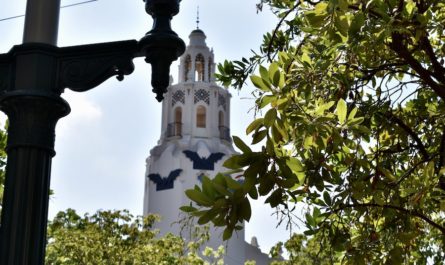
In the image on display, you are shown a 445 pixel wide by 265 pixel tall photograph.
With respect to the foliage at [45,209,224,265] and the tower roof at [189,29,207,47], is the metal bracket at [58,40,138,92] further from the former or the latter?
the tower roof at [189,29,207,47]

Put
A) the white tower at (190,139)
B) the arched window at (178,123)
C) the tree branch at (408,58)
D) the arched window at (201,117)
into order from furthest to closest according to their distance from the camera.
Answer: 1. the arched window at (201,117)
2. the arched window at (178,123)
3. the white tower at (190,139)
4. the tree branch at (408,58)

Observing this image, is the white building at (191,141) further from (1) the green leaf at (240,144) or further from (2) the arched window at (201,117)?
(1) the green leaf at (240,144)

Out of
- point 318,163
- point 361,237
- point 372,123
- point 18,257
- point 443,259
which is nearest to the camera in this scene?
point 18,257

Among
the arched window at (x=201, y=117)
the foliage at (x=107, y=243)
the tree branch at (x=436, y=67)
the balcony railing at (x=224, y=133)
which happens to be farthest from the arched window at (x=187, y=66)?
the tree branch at (x=436, y=67)

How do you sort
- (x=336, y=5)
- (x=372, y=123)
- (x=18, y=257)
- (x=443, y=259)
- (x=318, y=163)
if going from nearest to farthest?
1. (x=18, y=257)
2. (x=336, y=5)
3. (x=318, y=163)
4. (x=372, y=123)
5. (x=443, y=259)

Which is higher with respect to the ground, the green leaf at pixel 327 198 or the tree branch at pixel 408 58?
the tree branch at pixel 408 58

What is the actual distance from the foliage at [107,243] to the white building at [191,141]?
31430 millimetres

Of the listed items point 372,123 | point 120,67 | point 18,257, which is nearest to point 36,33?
point 120,67

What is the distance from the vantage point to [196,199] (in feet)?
10.4

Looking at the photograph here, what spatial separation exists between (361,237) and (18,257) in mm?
2770

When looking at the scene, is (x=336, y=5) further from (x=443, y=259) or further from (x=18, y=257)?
(x=443, y=259)

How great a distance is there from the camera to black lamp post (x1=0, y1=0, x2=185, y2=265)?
316cm

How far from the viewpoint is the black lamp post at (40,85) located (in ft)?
10.4

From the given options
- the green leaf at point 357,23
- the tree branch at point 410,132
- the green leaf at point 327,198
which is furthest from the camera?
the tree branch at point 410,132
